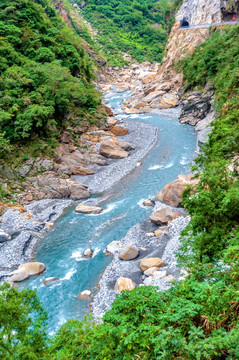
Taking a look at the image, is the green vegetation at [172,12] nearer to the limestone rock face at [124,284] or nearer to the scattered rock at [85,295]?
the limestone rock face at [124,284]

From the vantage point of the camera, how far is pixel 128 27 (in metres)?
86.6

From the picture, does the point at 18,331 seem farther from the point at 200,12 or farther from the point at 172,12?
the point at 172,12

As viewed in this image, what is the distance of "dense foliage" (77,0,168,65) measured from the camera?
78.7 metres

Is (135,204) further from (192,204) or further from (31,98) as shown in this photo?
(31,98)

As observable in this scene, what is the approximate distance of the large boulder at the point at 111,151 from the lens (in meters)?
28.7

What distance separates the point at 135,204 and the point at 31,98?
13687mm

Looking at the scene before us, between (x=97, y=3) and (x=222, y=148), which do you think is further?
(x=97, y=3)

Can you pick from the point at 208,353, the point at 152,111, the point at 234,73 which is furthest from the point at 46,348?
the point at 152,111

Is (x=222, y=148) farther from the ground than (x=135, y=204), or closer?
farther from the ground

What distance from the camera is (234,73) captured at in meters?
21.4

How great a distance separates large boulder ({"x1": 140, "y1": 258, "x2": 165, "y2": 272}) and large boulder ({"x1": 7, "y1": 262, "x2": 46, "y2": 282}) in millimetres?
5509

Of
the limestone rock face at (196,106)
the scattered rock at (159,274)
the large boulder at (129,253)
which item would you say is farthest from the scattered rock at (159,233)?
the limestone rock face at (196,106)

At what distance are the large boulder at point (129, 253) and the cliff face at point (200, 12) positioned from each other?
44.8m

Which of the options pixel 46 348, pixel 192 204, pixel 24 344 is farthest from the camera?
pixel 192 204
